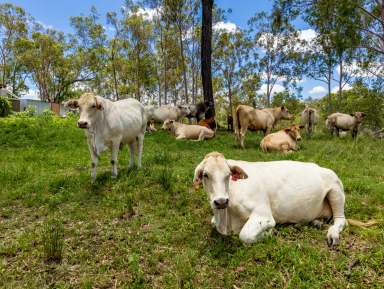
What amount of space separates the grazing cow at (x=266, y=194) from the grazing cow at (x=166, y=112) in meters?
17.9

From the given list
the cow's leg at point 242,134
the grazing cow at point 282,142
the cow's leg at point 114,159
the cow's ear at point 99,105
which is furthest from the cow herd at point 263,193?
the cow's leg at point 242,134

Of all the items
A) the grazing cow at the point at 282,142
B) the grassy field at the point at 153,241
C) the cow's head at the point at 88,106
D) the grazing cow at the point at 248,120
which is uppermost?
the cow's head at the point at 88,106

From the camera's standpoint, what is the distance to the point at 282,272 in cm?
396

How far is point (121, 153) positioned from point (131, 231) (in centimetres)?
675

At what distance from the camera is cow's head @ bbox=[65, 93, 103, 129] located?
7107mm

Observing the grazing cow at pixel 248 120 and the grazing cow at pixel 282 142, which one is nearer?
the grazing cow at pixel 282 142

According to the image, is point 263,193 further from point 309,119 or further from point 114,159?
point 309,119

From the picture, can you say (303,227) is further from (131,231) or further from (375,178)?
(375,178)

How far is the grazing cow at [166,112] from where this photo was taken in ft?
75.2

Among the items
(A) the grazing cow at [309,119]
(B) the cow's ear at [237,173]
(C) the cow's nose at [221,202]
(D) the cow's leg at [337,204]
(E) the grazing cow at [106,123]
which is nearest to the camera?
(C) the cow's nose at [221,202]

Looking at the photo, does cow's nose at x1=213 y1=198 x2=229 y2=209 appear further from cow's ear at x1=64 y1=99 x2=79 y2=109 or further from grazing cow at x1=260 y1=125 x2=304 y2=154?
grazing cow at x1=260 y1=125 x2=304 y2=154

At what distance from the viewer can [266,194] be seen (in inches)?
191

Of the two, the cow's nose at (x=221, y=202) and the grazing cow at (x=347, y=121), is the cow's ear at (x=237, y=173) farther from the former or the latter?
the grazing cow at (x=347, y=121)

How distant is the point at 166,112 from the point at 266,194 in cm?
1856
